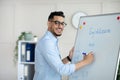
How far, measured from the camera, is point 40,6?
14.8 ft

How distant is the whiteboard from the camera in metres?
2.23

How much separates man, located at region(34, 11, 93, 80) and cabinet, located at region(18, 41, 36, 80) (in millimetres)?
1494

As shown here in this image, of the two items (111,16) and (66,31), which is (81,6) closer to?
(66,31)

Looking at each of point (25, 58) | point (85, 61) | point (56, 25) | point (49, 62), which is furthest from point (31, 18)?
point (85, 61)

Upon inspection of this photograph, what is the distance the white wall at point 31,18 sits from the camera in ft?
14.1

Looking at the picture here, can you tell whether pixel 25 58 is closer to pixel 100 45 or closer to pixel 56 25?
pixel 56 25

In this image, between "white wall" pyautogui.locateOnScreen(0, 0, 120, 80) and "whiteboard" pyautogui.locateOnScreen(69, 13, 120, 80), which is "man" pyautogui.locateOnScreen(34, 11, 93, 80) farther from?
"white wall" pyautogui.locateOnScreen(0, 0, 120, 80)

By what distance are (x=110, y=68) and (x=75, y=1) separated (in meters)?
2.36

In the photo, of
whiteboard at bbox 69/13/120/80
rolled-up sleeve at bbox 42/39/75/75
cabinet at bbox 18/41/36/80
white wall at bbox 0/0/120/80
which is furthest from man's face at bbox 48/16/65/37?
white wall at bbox 0/0/120/80

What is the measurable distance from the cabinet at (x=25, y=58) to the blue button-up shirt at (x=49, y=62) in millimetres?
1494

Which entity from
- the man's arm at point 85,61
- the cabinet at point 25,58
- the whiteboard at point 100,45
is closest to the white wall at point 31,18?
the cabinet at point 25,58

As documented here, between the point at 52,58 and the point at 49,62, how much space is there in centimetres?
7

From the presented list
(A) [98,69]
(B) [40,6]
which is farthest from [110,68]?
(B) [40,6]

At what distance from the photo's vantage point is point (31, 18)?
179 inches
